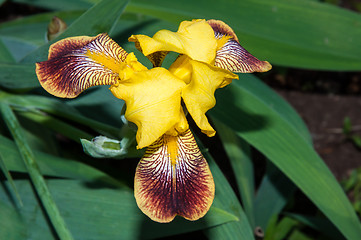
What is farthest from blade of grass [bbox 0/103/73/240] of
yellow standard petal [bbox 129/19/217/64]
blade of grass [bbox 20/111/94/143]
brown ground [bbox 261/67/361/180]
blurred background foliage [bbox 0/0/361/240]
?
brown ground [bbox 261/67/361/180]

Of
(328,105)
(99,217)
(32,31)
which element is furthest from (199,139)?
(328,105)

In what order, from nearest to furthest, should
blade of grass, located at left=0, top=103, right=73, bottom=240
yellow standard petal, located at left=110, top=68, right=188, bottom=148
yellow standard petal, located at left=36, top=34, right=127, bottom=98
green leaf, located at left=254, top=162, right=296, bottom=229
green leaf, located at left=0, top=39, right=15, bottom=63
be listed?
1. yellow standard petal, located at left=110, top=68, right=188, bottom=148
2. yellow standard petal, located at left=36, top=34, right=127, bottom=98
3. blade of grass, located at left=0, top=103, right=73, bottom=240
4. green leaf, located at left=0, top=39, right=15, bottom=63
5. green leaf, located at left=254, top=162, right=296, bottom=229

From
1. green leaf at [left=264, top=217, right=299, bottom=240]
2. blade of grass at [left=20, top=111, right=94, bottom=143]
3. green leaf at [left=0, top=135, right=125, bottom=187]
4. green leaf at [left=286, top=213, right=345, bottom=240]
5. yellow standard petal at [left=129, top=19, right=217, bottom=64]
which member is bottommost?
green leaf at [left=264, top=217, right=299, bottom=240]

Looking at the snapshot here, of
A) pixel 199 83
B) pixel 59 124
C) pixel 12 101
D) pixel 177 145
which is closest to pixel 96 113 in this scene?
pixel 59 124

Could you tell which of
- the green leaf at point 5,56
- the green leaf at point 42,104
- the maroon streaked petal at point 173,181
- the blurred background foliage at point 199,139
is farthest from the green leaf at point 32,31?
the maroon streaked petal at point 173,181

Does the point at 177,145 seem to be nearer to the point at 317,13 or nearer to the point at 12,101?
the point at 12,101

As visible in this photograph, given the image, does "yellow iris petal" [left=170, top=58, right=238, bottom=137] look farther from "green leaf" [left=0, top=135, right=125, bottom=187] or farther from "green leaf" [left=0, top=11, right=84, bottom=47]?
"green leaf" [left=0, top=11, right=84, bottom=47]

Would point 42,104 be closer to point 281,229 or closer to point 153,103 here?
point 153,103

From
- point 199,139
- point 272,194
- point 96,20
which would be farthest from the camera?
point 272,194
